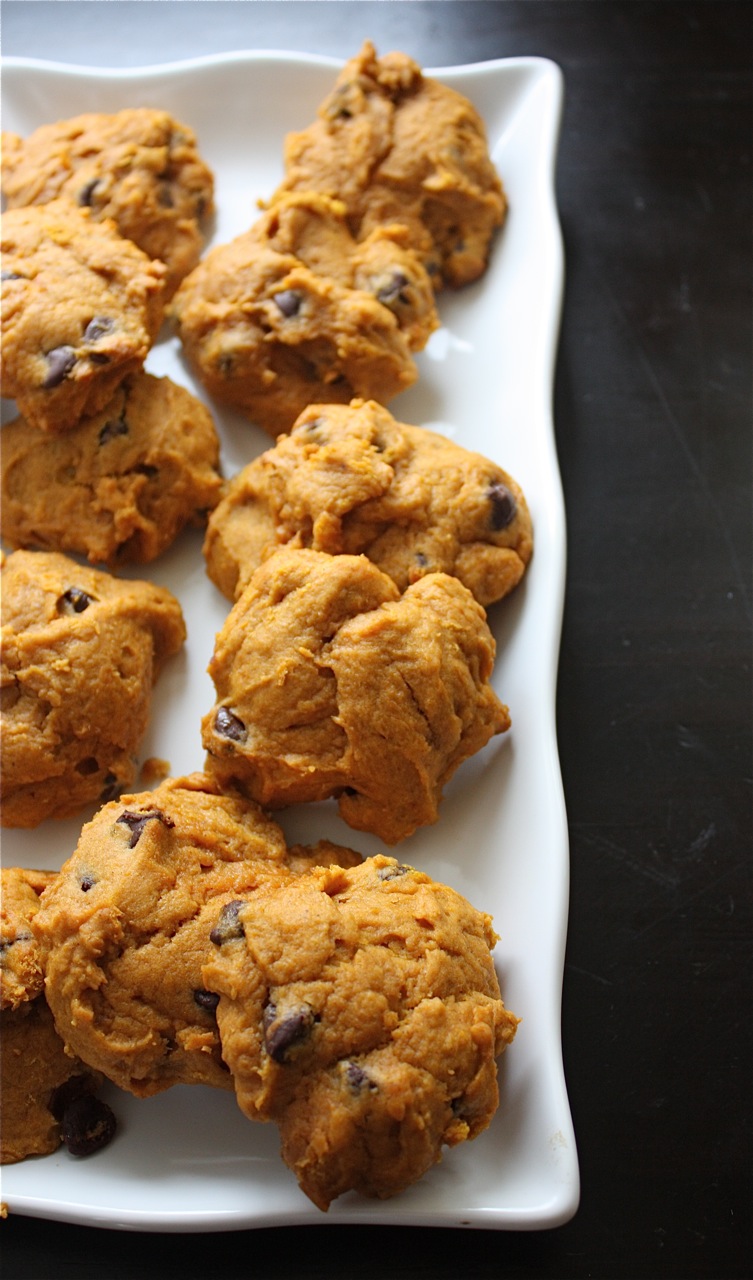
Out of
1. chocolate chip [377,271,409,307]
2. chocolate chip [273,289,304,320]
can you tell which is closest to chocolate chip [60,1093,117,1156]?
chocolate chip [273,289,304,320]

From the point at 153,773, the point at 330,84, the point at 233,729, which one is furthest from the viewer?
the point at 330,84

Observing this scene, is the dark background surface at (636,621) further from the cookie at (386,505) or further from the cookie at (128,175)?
the cookie at (128,175)

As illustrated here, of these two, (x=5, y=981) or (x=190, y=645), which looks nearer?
(x=5, y=981)

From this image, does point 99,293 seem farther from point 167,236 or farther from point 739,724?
point 739,724

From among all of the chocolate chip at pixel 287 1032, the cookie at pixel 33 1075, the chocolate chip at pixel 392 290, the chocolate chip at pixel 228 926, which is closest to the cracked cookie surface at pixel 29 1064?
the cookie at pixel 33 1075

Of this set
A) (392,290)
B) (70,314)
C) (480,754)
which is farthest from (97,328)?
(480,754)

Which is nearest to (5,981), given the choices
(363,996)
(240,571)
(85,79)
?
(363,996)

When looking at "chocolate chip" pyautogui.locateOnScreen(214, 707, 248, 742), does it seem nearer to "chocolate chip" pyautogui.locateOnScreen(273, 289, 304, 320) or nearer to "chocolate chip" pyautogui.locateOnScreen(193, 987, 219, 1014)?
"chocolate chip" pyautogui.locateOnScreen(193, 987, 219, 1014)

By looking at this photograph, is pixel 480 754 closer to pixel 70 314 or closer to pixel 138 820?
pixel 138 820

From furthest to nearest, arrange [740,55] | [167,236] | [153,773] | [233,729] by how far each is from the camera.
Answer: [740,55] < [167,236] < [153,773] < [233,729]
